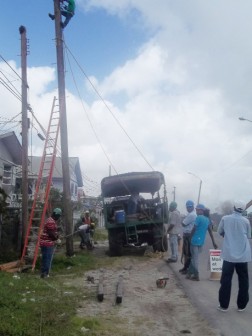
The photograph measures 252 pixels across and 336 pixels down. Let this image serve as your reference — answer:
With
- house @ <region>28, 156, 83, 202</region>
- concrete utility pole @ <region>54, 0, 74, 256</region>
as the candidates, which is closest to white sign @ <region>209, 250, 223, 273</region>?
concrete utility pole @ <region>54, 0, 74, 256</region>

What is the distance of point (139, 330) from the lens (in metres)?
5.88

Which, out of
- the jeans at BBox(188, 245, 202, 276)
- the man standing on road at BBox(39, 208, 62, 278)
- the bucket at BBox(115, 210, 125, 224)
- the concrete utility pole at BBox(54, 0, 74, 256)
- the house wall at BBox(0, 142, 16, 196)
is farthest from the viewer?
the house wall at BBox(0, 142, 16, 196)

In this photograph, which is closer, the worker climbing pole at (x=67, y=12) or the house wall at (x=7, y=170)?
the worker climbing pole at (x=67, y=12)

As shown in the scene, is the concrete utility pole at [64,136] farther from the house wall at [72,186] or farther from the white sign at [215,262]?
the house wall at [72,186]

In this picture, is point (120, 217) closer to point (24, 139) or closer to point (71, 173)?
point (24, 139)

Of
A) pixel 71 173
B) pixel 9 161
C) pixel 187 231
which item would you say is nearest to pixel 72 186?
pixel 71 173

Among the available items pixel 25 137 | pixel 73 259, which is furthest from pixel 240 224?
pixel 25 137

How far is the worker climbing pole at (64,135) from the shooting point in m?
13.9

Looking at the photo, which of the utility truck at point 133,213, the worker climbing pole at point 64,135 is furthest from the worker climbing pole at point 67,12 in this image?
the utility truck at point 133,213

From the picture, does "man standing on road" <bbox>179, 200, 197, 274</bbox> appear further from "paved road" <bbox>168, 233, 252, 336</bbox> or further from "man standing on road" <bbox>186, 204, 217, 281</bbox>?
"man standing on road" <bbox>186, 204, 217, 281</bbox>

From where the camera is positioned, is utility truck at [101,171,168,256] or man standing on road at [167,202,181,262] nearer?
man standing on road at [167,202,181,262]

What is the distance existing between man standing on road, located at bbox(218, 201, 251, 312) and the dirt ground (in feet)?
2.08

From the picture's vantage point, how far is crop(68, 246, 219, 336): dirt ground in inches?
236

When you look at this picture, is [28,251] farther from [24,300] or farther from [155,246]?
[24,300]
